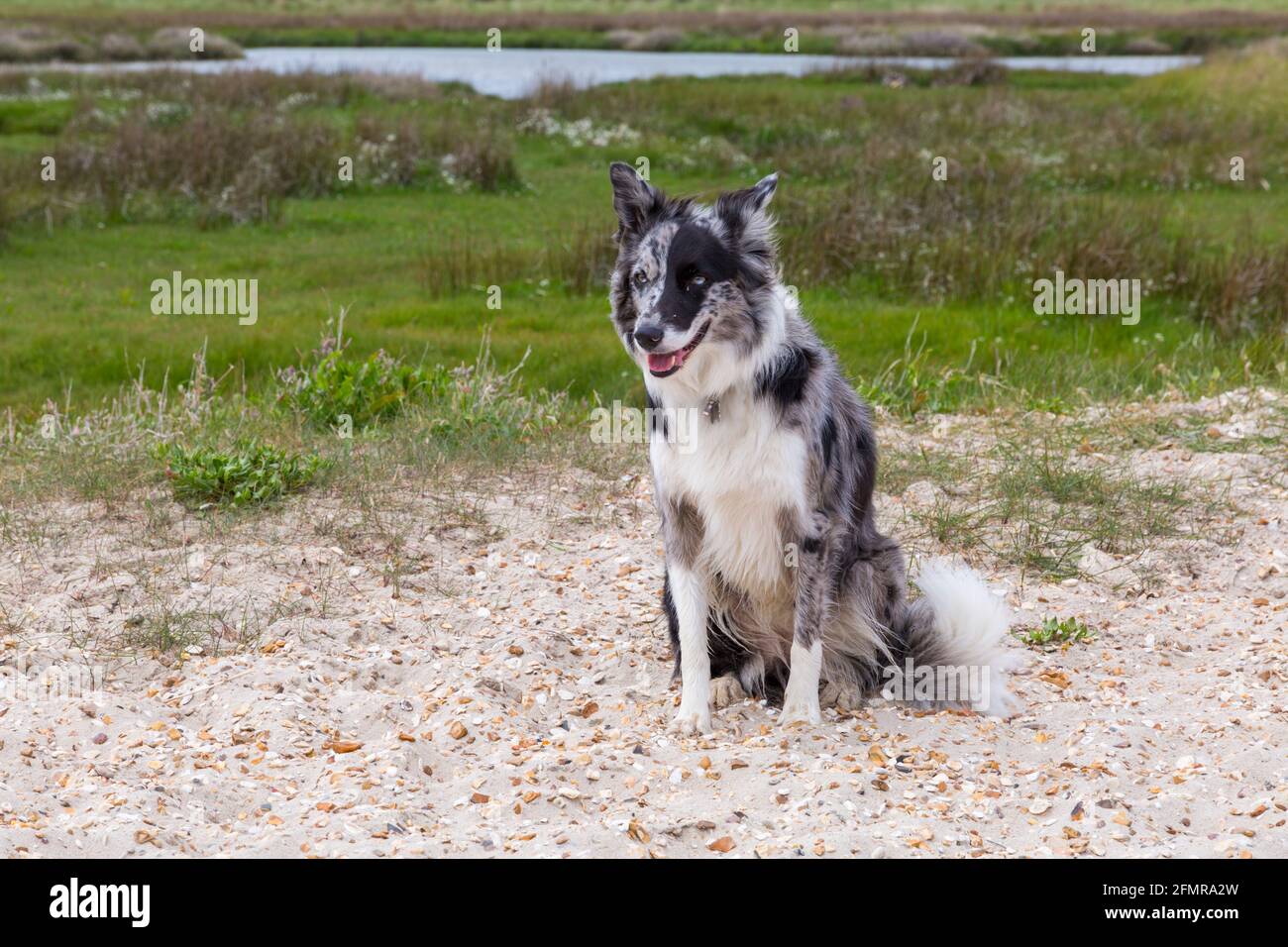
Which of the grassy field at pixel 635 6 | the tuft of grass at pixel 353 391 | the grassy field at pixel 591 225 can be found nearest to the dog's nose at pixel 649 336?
the tuft of grass at pixel 353 391

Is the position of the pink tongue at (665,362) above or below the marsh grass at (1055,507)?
above

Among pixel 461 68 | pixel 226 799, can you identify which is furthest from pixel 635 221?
pixel 461 68

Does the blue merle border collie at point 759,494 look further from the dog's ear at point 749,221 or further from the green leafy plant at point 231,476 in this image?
the green leafy plant at point 231,476

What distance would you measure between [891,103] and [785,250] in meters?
17.9

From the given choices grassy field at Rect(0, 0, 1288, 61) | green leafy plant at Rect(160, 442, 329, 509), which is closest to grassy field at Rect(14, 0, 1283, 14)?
grassy field at Rect(0, 0, 1288, 61)

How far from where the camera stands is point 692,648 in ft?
19.6

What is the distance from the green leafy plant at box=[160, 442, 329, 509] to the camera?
8.24 m

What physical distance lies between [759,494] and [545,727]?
4.72 feet

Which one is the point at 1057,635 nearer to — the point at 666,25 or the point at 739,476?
the point at 739,476

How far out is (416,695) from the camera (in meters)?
6.27

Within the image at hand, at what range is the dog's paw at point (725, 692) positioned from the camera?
6328 millimetres

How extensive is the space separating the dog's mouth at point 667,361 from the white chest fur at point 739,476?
32 centimetres

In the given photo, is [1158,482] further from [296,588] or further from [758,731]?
[296,588]

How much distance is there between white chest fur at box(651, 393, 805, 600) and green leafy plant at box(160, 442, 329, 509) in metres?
3.37
